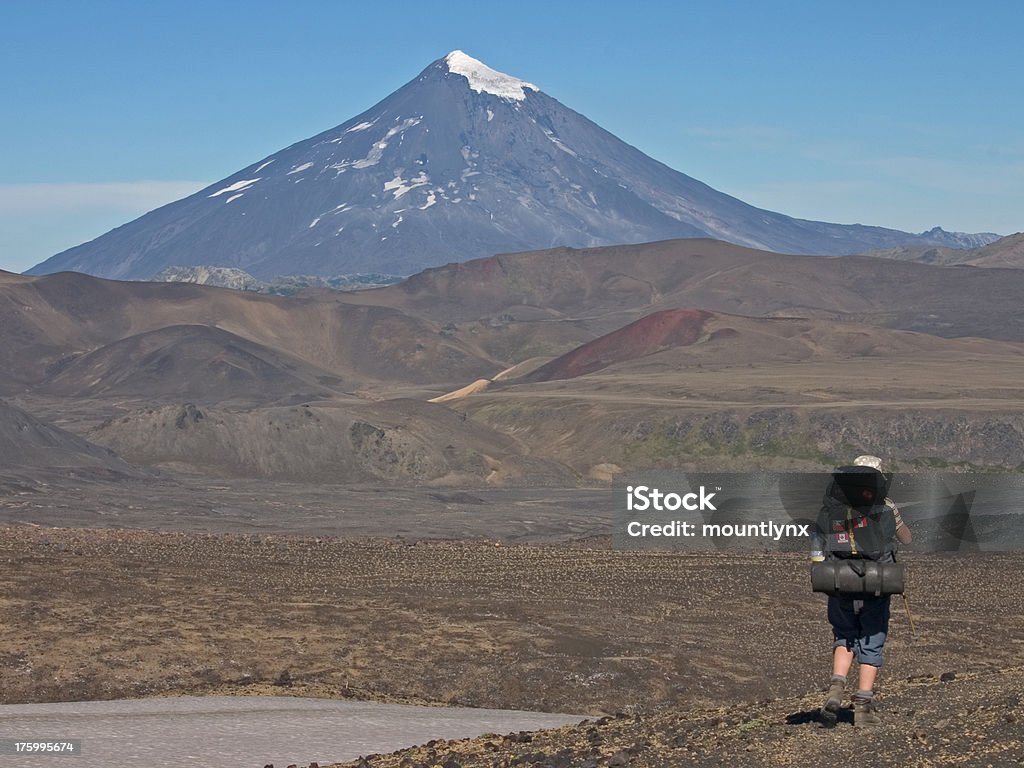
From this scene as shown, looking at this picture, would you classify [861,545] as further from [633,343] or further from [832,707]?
[633,343]

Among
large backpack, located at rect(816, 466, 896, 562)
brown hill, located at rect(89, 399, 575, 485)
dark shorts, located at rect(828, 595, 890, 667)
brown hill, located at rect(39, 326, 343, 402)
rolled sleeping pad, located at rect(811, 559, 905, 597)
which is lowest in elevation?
brown hill, located at rect(89, 399, 575, 485)

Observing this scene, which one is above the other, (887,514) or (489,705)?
(887,514)

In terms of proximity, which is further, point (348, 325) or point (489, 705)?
point (348, 325)

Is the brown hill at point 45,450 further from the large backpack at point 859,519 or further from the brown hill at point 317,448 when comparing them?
the large backpack at point 859,519

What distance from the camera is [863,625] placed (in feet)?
36.7

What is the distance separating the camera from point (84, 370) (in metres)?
144

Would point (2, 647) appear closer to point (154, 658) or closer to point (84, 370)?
point (154, 658)

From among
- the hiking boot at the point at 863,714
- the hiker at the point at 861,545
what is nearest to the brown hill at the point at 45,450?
the hiker at the point at 861,545

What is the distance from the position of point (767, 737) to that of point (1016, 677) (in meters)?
3.34

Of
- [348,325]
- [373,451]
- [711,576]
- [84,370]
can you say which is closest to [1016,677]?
[711,576]

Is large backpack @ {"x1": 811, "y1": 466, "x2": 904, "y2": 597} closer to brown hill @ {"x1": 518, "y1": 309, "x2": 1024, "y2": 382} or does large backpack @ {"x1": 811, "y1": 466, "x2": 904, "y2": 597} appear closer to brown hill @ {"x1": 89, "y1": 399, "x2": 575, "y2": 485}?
brown hill @ {"x1": 89, "y1": 399, "x2": 575, "y2": 485}

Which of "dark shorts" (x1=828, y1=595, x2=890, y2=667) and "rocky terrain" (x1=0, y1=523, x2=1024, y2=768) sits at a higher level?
"dark shorts" (x1=828, y1=595, x2=890, y2=667)

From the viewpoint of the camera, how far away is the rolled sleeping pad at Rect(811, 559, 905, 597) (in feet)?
35.2

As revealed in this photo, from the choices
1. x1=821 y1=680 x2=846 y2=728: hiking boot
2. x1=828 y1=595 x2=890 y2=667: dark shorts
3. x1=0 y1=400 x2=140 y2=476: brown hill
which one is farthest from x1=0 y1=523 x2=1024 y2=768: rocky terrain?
x1=0 y1=400 x2=140 y2=476: brown hill
